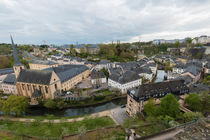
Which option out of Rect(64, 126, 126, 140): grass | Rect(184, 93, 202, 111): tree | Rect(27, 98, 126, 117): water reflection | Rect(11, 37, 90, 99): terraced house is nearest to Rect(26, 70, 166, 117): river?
Rect(27, 98, 126, 117): water reflection

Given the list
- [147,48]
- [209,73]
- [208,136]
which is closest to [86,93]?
[208,136]

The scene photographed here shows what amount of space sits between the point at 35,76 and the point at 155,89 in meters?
36.1

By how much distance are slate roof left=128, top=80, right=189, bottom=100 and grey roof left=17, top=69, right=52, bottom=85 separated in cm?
2528

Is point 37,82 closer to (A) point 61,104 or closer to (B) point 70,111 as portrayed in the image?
(A) point 61,104

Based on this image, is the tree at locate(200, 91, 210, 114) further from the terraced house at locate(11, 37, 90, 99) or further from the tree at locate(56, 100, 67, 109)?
the terraced house at locate(11, 37, 90, 99)

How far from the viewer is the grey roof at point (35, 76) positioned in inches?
1310

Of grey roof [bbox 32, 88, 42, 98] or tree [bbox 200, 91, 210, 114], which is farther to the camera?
grey roof [bbox 32, 88, 42, 98]

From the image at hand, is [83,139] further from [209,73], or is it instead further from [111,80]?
[209,73]

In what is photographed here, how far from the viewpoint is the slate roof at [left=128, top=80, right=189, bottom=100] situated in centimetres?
2496

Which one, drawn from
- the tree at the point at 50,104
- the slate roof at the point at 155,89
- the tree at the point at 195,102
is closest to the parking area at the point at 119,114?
the slate roof at the point at 155,89

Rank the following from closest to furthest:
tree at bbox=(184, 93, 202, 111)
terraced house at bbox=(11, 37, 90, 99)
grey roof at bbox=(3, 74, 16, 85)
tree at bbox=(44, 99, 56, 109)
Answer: tree at bbox=(184, 93, 202, 111) < tree at bbox=(44, 99, 56, 109) < terraced house at bbox=(11, 37, 90, 99) < grey roof at bbox=(3, 74, 16, 85)

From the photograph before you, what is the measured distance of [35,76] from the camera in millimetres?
34656

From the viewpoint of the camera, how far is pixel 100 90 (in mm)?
38562

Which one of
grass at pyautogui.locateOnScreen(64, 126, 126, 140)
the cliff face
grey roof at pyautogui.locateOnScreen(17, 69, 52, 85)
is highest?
the cliff face
